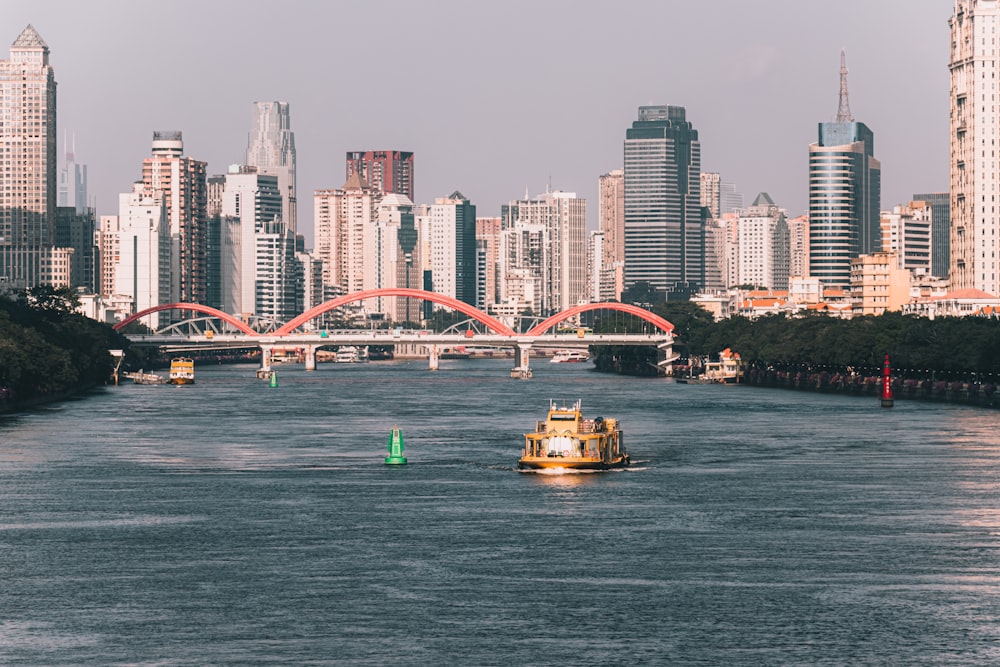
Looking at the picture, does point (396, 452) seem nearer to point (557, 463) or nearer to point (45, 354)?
point (557, 463)

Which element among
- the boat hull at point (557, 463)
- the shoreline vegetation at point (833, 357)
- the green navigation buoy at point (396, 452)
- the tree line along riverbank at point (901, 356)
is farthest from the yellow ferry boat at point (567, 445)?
the tree line along riverbank at point (901, 356)

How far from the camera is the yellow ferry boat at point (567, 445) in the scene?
8150 cm

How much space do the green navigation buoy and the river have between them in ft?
2.66

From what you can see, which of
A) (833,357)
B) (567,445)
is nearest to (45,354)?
(567,445)

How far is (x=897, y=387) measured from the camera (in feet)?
533

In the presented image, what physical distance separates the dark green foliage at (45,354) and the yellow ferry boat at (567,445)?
182 feet

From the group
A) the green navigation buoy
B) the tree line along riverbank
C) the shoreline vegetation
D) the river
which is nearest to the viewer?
the river

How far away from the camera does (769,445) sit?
98438 mm

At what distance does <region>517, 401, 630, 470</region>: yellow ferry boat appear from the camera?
8150cm

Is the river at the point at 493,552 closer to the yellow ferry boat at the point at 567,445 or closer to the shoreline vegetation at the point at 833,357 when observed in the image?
the yellow ferry boat at the point at 567,445

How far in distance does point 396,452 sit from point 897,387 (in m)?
83.6

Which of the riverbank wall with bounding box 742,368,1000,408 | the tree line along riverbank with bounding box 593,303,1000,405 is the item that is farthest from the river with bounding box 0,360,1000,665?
the tree line along riverbank with bounding box 593,303,1000,405

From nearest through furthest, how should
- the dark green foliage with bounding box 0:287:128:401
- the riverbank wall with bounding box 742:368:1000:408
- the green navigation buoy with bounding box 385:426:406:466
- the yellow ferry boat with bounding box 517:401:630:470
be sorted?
the yellow ferry boat with bounding box 517:401:630:470
the green navigation buoy with bounding box 385:426:406:466
the dark green foliage with bounding box 0:287:128:401
the riverbank wall with bounding box 742:368:1000:408

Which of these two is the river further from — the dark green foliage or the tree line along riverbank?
the tree line along riverbank
